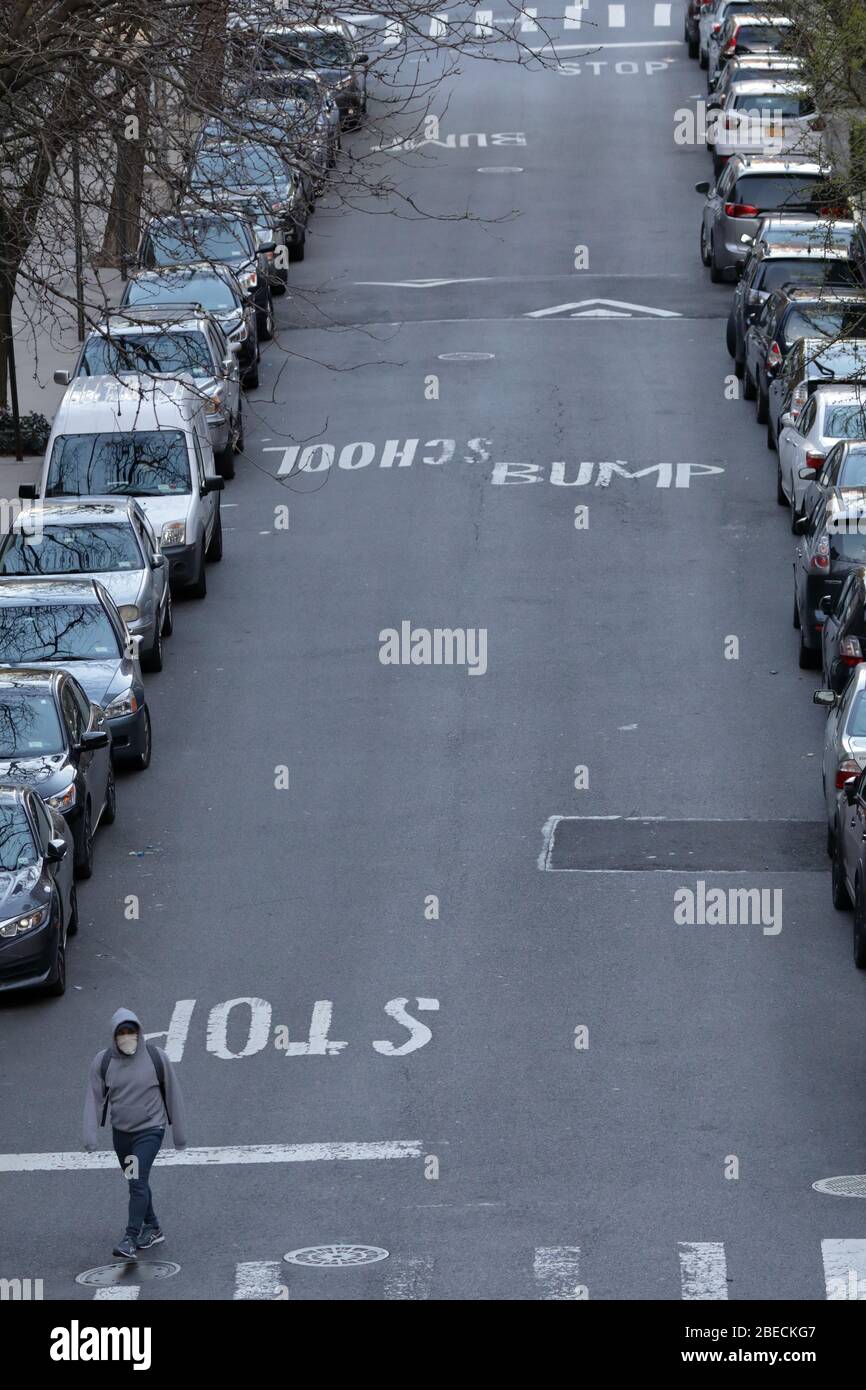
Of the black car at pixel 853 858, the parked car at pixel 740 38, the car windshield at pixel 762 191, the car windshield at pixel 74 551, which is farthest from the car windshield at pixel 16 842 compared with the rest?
the parked car at pixel 740 38

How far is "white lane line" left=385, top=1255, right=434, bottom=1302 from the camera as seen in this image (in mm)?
11992

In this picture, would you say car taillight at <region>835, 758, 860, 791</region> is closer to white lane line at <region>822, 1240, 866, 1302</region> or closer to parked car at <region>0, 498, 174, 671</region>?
white lane line at <region>822, 1240, 866, 1302</region>

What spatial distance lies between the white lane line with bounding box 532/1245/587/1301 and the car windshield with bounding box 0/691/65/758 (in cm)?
791

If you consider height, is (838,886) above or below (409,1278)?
below

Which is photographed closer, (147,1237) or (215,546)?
(147,1237)

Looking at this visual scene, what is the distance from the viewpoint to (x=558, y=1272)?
12.2m

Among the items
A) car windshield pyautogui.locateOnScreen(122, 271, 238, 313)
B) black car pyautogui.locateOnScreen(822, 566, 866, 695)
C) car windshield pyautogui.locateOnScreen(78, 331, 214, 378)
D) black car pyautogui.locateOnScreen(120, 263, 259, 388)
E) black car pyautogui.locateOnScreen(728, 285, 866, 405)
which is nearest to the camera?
black car pyautogui.locateOnScreen(822, 566, 866, 695)

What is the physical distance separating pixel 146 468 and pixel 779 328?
314 inches

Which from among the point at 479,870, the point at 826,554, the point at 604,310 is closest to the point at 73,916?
the point at 479,870

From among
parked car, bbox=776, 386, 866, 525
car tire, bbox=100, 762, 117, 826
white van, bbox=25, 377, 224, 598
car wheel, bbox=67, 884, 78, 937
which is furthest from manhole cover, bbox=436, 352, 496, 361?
car wheel, bbox=67, 884, 78, 937

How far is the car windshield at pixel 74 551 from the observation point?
80.6 ft

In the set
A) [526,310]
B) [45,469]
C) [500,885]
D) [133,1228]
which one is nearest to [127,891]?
[500,885]

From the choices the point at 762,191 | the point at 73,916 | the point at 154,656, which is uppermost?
the point at 762,191

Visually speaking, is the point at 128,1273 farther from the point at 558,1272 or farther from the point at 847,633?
the point at 847,633
